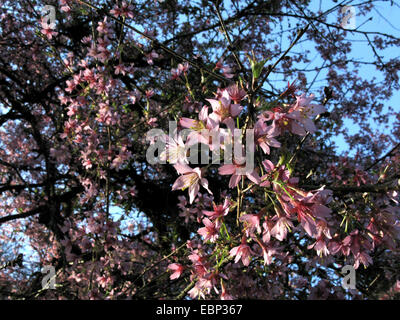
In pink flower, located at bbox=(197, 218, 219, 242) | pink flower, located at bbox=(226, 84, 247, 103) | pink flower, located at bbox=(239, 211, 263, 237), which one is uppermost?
pink flower, located at bbox=(226, 84, 247, 103)

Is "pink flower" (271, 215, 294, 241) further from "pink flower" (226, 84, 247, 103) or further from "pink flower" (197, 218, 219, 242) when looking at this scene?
"pink flower" (226, 84, 247, 103)

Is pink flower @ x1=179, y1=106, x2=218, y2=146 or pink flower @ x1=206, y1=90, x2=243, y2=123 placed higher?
pink flower @ x1=206, y1=90, x2=243, y2=123

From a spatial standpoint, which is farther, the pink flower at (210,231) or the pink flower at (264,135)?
the pink flower at (210,231)

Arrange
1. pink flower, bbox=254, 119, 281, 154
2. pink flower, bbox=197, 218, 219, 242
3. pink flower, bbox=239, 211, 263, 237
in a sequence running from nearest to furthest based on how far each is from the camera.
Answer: pink flower, bbox=254, 119, 281, 154, pink flower, bbox=239, 211, 263, 237, pink flower, bbox=197, 218, 219, 242

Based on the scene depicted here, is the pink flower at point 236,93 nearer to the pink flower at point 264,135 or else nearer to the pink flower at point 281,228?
the pink flower at point 264,135

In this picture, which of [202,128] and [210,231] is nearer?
[202,128]

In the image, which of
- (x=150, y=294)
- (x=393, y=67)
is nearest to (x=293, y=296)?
(x=150, y=294)

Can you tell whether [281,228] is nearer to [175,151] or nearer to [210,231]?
[210,231]

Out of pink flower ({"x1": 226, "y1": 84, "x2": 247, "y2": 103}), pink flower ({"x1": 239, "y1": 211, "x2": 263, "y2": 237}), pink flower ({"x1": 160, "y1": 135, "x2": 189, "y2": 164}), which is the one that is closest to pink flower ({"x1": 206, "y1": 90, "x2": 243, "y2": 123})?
pink flower ({"x1": 226, "y1": 84, "x2": 247, "y2": 103})

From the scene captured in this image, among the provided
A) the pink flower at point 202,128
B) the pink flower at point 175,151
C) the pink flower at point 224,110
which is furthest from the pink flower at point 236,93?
the pink flower at point 175,151

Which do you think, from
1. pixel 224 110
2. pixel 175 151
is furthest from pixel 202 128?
pixel 175 151

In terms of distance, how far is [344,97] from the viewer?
650 centimetres

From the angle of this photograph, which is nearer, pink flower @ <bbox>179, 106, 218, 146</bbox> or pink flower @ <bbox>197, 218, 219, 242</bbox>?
pink flower @ <bbox>179, 106, 218, 146</bbox>

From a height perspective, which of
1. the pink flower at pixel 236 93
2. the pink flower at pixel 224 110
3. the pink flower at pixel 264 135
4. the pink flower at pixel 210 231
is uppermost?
the pink flower at pixel 236 93
